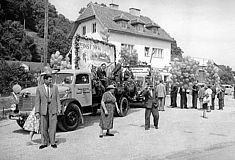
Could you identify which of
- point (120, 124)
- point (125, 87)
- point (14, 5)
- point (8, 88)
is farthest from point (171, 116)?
point (14, 5)

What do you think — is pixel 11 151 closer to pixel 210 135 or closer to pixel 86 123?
pixel 86 123

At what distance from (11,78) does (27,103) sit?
52.1ft

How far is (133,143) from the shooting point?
9.50 metres

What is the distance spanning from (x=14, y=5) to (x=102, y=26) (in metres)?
46.5

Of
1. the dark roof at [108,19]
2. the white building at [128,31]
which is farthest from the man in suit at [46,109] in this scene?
the dark roof at [108,19]

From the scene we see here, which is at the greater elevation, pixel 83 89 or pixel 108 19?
pixel 108 19

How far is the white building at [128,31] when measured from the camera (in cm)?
3903

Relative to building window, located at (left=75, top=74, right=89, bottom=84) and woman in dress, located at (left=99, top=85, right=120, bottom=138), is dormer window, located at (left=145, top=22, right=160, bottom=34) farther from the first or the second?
woman in dress, located at (left=99, top=85, right=120, bottom=138)

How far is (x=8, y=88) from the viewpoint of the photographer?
83.4 ft

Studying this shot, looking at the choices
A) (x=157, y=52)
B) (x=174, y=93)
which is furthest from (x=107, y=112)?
(x=157, y=52)

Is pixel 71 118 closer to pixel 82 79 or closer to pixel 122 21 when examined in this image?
pixel 82 79

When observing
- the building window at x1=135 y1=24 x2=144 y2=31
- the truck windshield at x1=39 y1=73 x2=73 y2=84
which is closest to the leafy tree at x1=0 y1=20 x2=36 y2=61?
the building window at x1=135 y1=24 x2=144 y2=31

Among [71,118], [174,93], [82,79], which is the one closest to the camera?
[71,118]

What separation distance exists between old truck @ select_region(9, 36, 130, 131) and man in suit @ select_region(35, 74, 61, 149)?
5.64 ft
